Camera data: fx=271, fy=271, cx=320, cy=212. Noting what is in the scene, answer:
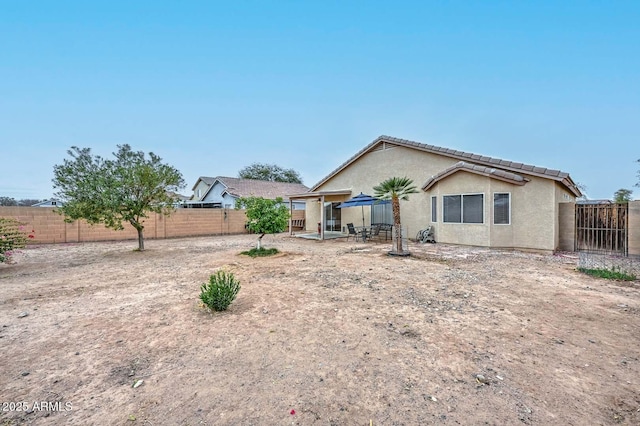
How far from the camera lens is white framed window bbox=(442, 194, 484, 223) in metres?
11.3

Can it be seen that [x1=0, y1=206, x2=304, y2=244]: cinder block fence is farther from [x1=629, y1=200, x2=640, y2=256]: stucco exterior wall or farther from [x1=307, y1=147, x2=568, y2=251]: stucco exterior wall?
[x1=629, y1=200, x2=640, y2=256]: stucco exterior wall

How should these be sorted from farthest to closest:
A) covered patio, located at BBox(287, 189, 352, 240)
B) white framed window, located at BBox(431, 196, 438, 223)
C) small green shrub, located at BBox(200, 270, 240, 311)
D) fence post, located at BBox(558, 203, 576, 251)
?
covered patio, located at BBox(287, 189, 352, 240), white framed window, located at BBox(431, 196, 438, 223), fence post, located at BBox(558, 203, 576, 251), small green shrub, located at BBox(200, 270, 240, 311)

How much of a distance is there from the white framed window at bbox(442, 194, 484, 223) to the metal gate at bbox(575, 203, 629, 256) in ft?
11.3

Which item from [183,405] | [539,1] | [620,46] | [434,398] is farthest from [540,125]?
[183,405]

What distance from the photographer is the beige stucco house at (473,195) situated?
10.5m

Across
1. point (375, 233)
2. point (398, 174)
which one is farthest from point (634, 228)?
point (375, 233)

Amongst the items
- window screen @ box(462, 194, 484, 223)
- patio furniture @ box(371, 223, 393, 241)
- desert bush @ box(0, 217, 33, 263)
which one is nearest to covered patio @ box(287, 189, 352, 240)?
patio furniture @ box(371, 223, 393, 241)

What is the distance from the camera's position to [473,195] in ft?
37.6

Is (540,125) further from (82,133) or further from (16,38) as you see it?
(82,133)

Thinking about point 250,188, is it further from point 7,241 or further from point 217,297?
point 217,297

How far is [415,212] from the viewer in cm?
1427

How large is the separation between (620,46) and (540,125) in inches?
319

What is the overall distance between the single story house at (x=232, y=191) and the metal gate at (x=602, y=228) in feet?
62.4

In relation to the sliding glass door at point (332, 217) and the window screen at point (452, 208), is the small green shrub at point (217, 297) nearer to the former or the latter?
the window screen at point (452, 208)
